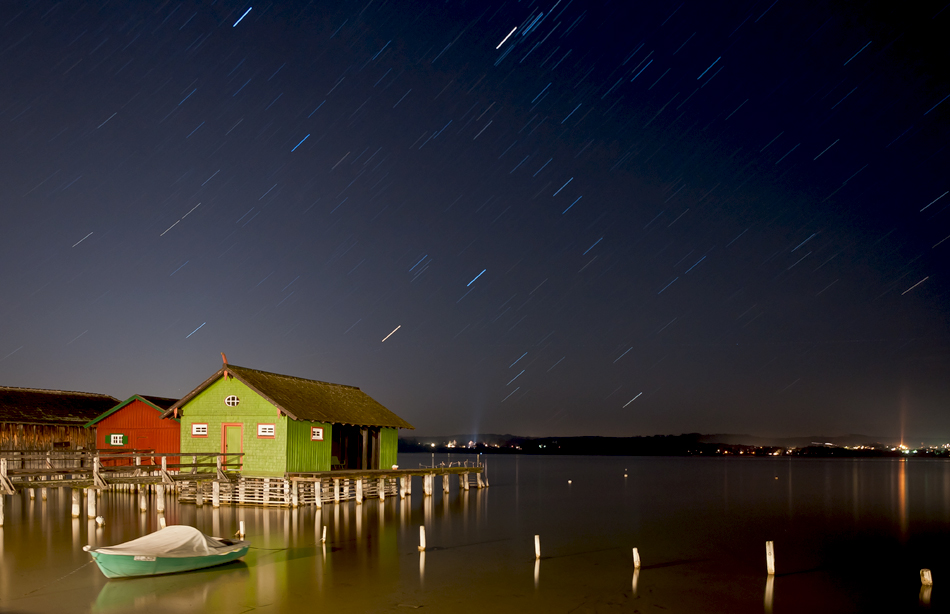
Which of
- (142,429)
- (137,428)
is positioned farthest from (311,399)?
(137,428)

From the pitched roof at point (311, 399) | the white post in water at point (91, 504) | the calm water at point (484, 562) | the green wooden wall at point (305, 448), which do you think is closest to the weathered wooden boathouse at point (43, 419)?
the calm water at point (484, 562)

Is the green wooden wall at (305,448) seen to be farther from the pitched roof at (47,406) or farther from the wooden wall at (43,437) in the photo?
the pitched roof at (47,406)

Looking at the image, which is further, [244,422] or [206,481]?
[244,422]

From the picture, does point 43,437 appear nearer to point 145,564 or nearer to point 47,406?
point 47,406

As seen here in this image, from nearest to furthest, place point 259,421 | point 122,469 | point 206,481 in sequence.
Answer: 1. point 122,469
2. point 206,481
3. point 259,421

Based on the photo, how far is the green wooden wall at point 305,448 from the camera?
3884 centimetres

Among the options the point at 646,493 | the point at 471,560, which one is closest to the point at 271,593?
the point at 471,560

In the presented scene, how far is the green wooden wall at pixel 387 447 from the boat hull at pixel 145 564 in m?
26.3

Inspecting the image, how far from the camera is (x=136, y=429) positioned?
46.0m

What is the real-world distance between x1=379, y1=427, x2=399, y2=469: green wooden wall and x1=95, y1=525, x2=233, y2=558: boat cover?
26.0 m

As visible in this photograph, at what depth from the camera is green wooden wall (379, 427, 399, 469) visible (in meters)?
48.2

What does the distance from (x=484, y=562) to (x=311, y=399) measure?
63.6ft

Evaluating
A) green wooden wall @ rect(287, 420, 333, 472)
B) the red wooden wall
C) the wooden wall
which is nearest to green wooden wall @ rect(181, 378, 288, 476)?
green wooden wall @ rect(287, 420, 333, 472)

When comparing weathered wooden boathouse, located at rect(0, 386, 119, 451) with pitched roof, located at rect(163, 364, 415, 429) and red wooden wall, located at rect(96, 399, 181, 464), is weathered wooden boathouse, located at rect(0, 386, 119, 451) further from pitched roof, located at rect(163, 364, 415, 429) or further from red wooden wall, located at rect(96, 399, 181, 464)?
pitched roof, located at rect(163, 364, 415, 429)
